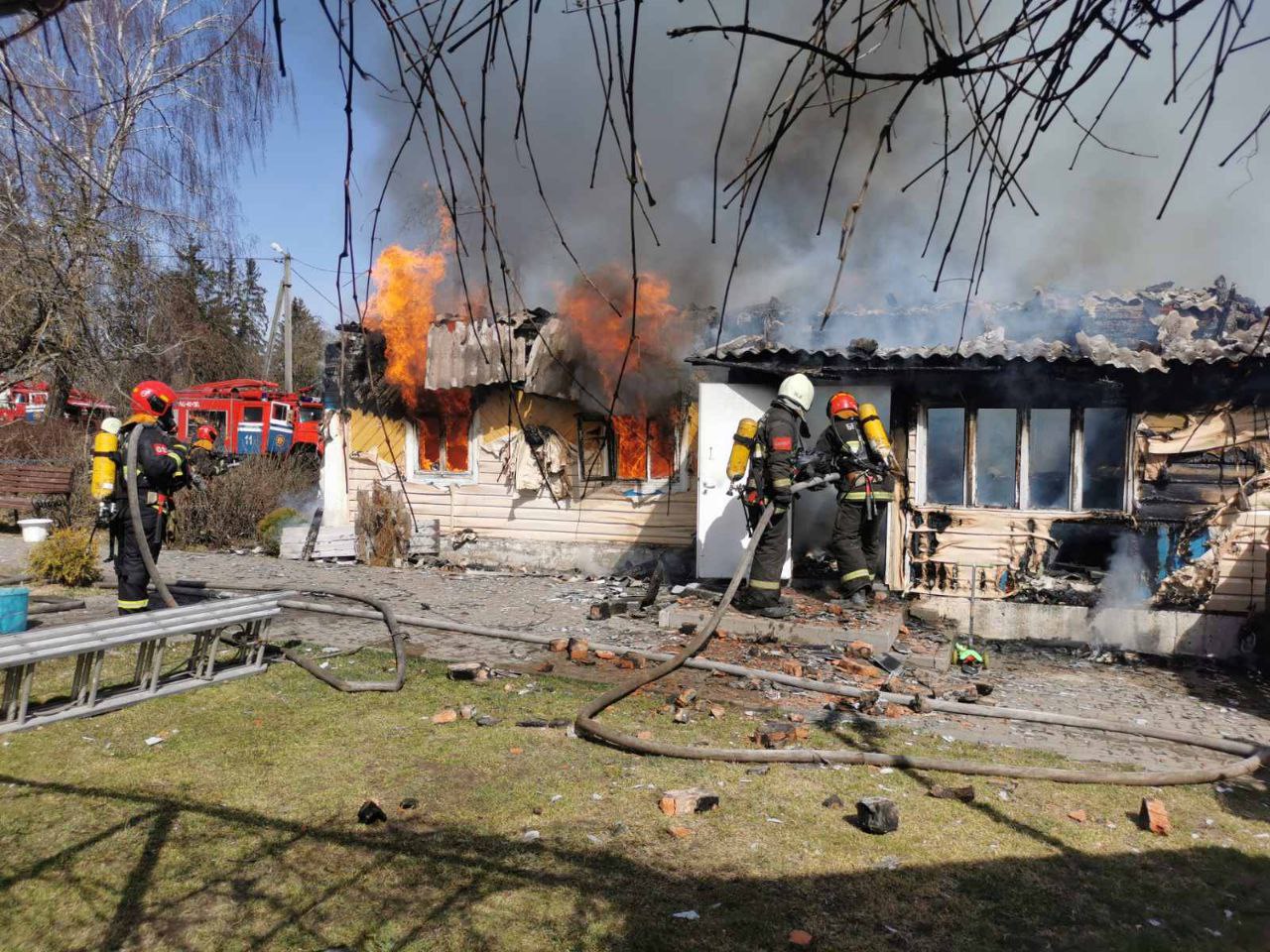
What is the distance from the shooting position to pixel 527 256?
11.8m

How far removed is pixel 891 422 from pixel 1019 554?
6.58 feet

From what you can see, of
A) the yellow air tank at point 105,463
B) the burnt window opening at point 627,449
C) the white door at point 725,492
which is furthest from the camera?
the burnt window opening at point 627,449

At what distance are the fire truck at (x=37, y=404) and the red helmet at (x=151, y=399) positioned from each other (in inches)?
442

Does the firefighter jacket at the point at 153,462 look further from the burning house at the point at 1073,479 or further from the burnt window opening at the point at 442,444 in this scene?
the burnt window opening at the point at 442,444

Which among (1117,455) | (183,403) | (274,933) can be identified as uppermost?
(183,403)

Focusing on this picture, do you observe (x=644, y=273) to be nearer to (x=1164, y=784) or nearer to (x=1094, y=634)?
(x=1094, y=634)

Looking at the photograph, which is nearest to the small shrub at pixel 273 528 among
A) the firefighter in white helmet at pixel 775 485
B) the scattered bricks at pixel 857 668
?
the firefighter in white helmet at pixel 775 485

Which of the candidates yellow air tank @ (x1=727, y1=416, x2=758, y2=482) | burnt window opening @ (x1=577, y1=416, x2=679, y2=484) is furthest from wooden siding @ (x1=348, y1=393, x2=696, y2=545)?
yellow air tank @ (x1=727, y1=416, x2=758, y2=482)

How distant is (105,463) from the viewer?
269 inches

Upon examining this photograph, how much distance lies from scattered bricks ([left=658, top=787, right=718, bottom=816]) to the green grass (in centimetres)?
5

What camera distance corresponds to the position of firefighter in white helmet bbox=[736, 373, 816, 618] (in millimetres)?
8047

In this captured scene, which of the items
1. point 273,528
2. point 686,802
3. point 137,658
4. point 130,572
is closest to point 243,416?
point 273,528

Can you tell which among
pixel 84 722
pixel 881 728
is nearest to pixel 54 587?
pixel 84 722

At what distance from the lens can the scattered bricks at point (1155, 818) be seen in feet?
13.1
